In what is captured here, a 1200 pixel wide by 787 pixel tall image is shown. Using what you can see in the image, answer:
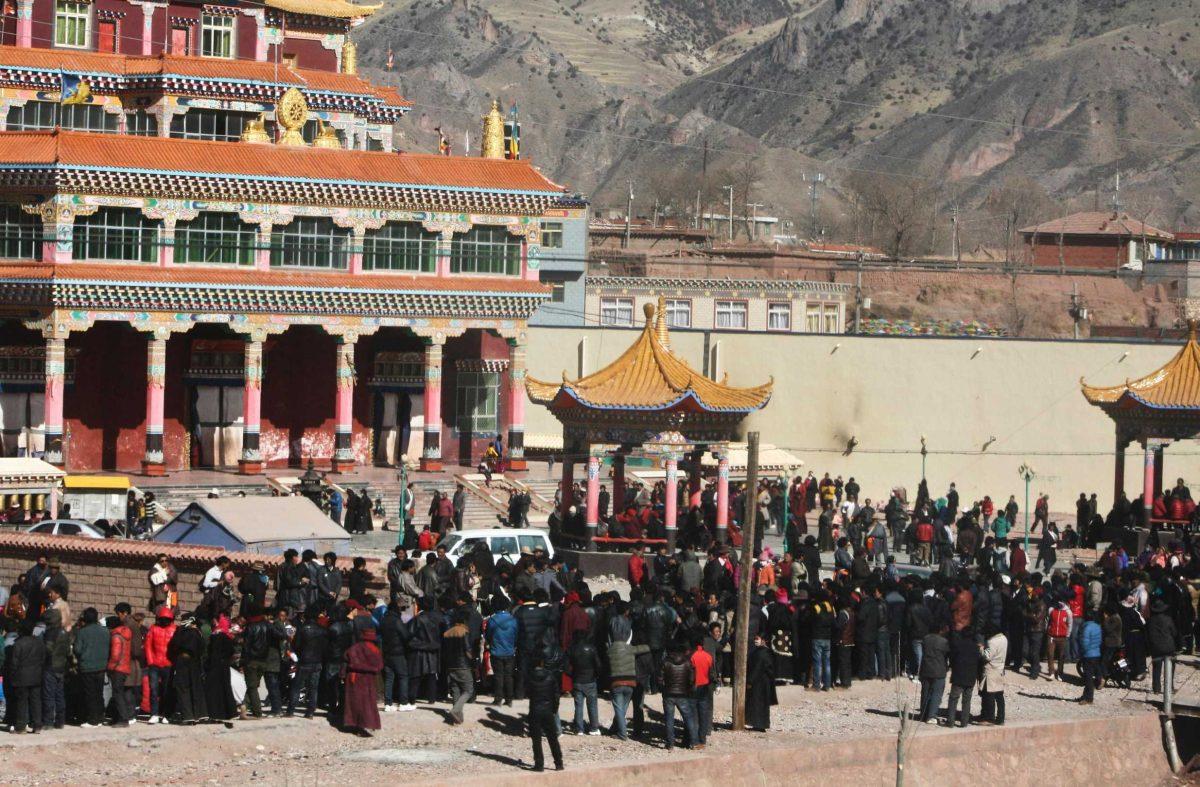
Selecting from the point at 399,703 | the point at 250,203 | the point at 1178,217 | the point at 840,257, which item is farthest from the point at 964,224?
the point at 399,703

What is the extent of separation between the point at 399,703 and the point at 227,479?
28345mm

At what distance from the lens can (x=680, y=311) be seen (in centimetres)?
9600

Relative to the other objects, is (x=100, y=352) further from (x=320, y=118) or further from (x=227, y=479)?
(x=320, y=118)

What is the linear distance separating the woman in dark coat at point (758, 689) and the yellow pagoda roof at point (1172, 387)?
72.5 ft

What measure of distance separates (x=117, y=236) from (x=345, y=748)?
104 ft

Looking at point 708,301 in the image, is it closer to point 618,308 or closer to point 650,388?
point 618,308

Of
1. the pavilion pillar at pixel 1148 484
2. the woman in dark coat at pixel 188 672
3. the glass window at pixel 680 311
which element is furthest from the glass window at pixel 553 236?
the woman in dark coat at pixel 188 672

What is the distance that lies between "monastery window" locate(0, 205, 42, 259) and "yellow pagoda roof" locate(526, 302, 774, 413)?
16445 millimetres

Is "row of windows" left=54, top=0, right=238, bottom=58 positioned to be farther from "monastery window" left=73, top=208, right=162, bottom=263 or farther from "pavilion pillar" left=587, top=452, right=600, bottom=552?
"pavilion pillar" left=587, top=452, right=600, bottom=552

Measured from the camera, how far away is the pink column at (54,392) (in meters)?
57.4

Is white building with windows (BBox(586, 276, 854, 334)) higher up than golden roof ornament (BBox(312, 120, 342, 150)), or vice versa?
golden roof ornament (BBox(312, 120, 342, 150))

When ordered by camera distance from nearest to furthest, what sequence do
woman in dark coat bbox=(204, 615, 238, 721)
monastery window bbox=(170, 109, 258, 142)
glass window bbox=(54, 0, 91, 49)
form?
woman in dark coat bbox=(204, 615, 238, 721) → monastery window bbox=(170, 109, 258, 142) → glass window bbox=(54, 0, 91, 49)

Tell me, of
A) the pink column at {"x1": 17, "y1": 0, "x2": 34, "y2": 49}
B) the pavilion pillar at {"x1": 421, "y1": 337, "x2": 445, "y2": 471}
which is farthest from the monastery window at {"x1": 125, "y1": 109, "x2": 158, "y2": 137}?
the pavilion pillar at {"x1": 421, "y1": 337, "x2": 445, "y2": 471}

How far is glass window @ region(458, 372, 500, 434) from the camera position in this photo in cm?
6475
